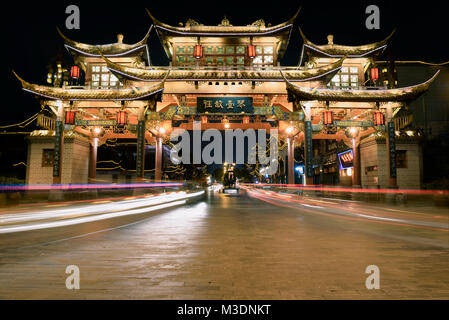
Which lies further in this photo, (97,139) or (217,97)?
(97,139)

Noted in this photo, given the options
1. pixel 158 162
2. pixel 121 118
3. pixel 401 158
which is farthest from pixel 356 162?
pixel 121 118

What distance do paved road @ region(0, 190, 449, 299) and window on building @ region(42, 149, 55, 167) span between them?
17274mm

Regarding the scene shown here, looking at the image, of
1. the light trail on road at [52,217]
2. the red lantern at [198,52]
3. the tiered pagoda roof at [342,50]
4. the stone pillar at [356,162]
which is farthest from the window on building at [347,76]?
the light trail on road at [52,217]

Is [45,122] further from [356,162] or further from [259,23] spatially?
[356,162]

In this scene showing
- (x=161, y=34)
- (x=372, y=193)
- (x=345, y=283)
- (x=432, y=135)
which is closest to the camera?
(x=345, y=283)

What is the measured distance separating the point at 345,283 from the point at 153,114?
19.5 m

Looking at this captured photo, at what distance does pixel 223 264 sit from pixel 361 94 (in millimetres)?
20105

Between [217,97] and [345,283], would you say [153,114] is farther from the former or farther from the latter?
[345,283]

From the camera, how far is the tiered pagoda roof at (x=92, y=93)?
19359 mm

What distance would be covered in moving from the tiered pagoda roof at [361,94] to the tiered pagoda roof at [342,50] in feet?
16.2

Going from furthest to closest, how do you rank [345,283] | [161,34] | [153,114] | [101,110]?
[161,34] < [101,110] < [153,114] < [345,283]

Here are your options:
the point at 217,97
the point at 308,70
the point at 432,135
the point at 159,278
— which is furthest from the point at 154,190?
the point at 432,135

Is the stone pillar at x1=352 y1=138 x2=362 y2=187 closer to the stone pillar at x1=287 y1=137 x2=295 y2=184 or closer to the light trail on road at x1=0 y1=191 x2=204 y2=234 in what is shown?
the stone pillar at x1=287 y1=137 x2=295 y2=184

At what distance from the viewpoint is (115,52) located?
23234 millimetres
